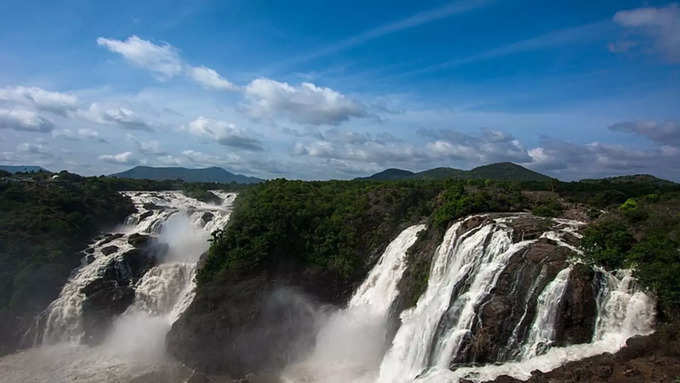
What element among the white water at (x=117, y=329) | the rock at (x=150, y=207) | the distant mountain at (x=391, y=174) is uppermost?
the distant mountain at (x=391, y=174)

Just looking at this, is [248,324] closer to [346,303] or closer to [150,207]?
[346,303]

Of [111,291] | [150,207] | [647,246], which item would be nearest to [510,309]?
[647,246]

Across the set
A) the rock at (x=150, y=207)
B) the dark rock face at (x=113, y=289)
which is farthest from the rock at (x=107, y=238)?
the rock at (x=150, y=207)

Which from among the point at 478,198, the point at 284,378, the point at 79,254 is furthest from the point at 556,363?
the point at 79,254

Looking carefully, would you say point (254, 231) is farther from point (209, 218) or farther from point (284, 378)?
point (209, 218)

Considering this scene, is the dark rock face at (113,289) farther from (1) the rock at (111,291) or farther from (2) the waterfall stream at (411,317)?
(2) the waterfall stream at (411,317)

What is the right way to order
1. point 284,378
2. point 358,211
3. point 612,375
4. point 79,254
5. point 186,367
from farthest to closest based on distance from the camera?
point 79,254 → point 358,211 → point 186,367 → point 284,378 → point 612,375
